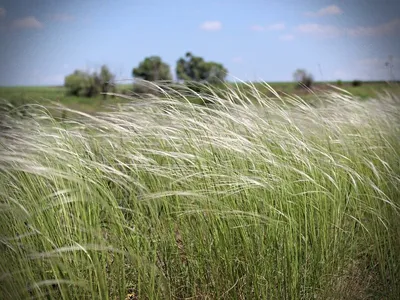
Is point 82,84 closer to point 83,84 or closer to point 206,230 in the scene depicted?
point 83,84

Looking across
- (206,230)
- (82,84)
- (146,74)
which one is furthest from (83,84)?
(206,230)

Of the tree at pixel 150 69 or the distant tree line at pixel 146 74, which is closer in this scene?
the distant tree line at pixel 146 74

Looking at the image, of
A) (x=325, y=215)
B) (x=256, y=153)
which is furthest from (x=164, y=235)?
(x=325, y=215)

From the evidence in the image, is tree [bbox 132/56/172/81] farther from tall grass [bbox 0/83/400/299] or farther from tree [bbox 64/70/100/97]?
tall grass [bbox 0/83/400/299]

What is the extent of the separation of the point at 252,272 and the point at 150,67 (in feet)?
61.3

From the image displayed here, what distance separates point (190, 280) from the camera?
2.03 m

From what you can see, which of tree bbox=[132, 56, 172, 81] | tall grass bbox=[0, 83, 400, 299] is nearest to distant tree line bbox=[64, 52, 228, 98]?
tree bbox=[132, 56, 172, 81]

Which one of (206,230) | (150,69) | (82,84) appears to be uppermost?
(150,69)

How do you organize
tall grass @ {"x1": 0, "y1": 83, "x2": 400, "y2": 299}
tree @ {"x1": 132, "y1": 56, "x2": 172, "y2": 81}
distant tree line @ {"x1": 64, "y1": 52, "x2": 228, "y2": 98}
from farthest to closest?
tree @ {"x1": 132, "y1": 56, "x2": 172, "y2": 81}
distant tree line @ {"x1": 64, "y1": 52, "x2": 228, "y2": 98}
tall grass @ {"x1": 0, "y1": 83, "x2": 400, "y2": 299}

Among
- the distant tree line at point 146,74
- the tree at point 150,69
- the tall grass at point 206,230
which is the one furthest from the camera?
the tree at point 150,69

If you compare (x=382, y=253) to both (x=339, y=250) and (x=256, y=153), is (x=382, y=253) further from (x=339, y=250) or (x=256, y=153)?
(x=256, y=153)

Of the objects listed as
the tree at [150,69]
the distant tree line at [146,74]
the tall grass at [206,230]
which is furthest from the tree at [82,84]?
the tall grass at [206,230]

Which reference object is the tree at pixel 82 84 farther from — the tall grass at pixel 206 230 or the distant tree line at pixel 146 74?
the tall grass at pixel 206 230

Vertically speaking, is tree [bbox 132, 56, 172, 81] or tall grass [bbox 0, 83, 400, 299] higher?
tree [bbox 132, 56, 172, 81]
